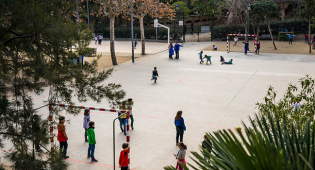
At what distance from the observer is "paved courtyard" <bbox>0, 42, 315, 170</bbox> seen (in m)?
12.2

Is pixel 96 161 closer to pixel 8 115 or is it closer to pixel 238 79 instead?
pixel 8 115

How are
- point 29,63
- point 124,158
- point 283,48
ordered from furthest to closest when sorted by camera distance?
1. point 283,48
2. point 124,158
3. point 29,63

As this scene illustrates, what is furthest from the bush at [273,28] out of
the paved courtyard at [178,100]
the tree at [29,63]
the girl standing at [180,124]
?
the tree at [29,63]

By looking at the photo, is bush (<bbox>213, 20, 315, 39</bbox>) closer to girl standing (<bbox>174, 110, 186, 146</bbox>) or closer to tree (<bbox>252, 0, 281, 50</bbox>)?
tree (<bbox>252, 0, 281, 50</bbox>)

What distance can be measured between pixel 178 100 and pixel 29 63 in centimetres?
1052

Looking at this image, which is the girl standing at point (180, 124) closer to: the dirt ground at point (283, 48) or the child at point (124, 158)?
the child at point (124, 158)

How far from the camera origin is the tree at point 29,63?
8445mm

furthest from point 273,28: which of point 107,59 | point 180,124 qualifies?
point 180,124

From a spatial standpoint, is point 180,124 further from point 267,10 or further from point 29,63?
point 267,10

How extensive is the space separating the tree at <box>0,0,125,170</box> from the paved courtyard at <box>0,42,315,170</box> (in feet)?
8.99

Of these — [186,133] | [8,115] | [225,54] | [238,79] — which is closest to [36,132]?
[8,115]

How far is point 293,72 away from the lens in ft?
85.5

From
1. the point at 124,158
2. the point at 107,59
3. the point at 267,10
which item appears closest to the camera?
the point at 124,158

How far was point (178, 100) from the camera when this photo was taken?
18359 mm
